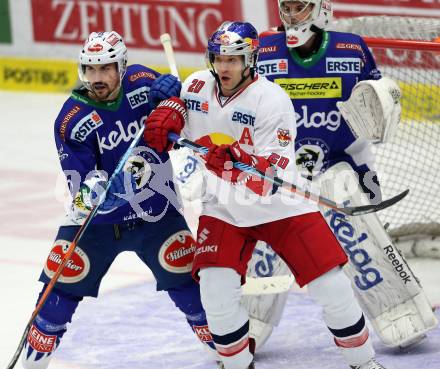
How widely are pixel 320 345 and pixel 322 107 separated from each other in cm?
106

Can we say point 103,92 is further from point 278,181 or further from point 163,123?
point 278,181

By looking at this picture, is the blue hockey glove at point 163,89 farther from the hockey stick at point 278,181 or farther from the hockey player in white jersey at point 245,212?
the hockey stick at point 278,181

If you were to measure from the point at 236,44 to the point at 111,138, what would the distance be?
613mm

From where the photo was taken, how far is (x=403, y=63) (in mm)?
6984

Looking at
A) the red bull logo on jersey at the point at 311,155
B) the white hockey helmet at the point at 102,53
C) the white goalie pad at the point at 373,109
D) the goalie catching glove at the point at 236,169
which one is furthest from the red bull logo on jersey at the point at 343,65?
the white hockey helmet at the point at 102,53

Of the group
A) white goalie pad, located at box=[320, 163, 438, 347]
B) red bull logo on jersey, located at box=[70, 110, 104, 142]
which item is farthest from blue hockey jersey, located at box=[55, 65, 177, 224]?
white goalie pad, located at box=[320, 163, 438, 347]

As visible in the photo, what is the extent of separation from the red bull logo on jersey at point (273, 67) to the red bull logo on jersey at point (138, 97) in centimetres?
64

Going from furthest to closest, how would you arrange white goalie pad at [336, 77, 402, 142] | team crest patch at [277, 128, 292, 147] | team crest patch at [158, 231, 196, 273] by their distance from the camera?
1. white goalie pad at [336, 77, 402, 142]
2. team crest patch at [158, 231, 196, 273]
3. team crest patch at [277, 128, 292, 147]

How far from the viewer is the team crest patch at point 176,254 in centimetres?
484

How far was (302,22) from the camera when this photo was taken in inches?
206

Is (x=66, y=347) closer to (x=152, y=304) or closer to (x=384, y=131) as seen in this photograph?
(x=152, y=304)

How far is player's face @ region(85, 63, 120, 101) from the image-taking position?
4.73 meters

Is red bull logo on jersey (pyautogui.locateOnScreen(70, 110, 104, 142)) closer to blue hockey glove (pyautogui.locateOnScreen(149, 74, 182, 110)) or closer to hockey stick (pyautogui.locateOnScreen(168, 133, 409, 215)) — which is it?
blue hockey glove (pyautogui.locateOnScreen(149, 74, 182, 110))

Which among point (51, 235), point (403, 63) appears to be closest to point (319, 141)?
point (403, 63)
